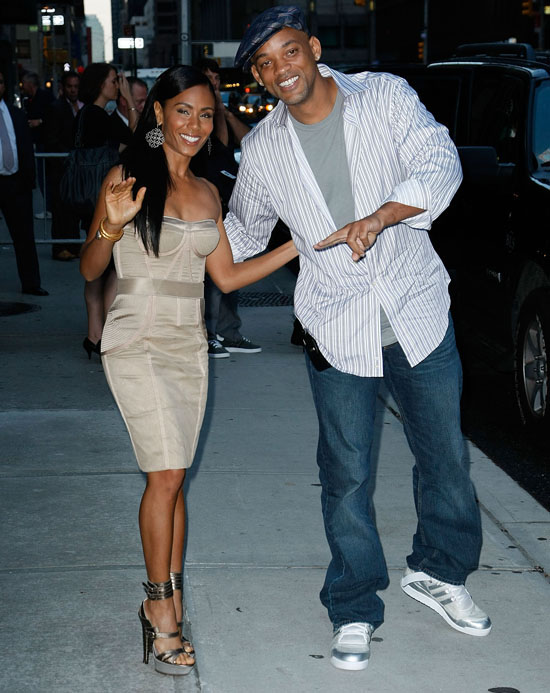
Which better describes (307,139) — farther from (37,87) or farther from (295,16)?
(37,87)

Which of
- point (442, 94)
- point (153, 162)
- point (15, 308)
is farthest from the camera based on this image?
point (15, 308)

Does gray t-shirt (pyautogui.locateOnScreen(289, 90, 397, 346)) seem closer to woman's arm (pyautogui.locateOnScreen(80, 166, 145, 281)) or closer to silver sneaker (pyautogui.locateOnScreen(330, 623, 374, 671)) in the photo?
woman's arm (pyautogui.locateOnScreen(80, 166, 145, 281))

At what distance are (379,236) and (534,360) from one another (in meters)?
3.22

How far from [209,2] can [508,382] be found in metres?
147

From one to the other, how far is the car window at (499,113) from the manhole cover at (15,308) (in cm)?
428

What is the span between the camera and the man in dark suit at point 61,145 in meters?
12.9

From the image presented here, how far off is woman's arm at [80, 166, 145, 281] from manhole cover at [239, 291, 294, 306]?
693cm

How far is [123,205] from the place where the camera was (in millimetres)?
3664

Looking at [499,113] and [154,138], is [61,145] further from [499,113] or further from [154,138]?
[154,138]

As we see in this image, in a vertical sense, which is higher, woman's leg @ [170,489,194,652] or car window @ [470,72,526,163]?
car window @ [470,72,526,163]

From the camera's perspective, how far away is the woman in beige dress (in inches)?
146

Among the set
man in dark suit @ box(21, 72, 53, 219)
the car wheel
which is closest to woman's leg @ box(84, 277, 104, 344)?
the car wheel

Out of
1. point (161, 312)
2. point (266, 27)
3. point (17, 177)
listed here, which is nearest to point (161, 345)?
point (161, 312)

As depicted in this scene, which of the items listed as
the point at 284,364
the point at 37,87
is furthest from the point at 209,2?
the point at 284,364
